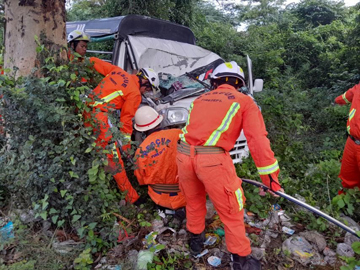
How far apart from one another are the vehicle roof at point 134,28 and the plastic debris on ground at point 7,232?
11.5 feet

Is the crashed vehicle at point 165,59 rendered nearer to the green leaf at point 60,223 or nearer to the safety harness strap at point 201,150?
the safety harness strap at point 201,150

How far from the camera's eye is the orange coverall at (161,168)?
3293mm

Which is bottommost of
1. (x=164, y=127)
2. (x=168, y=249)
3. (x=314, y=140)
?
(x=314, y=140)

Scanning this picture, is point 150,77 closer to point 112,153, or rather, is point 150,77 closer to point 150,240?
point 112,153

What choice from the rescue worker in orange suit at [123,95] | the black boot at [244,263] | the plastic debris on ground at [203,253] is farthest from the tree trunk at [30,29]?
the black boot at [244,263]

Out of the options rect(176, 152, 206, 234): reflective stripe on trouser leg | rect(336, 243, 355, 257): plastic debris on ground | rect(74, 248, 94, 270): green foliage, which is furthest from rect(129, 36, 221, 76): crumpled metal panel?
rect(336, 243, 355, 257): plastic debris on ground

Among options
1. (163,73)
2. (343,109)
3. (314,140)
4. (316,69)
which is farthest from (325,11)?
(163,73)

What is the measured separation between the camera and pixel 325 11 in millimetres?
13328

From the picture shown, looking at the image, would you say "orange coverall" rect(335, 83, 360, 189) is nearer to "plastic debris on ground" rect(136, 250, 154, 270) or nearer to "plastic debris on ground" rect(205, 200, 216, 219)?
"plastic debris on ground" rect(205, 200, 216, 219)

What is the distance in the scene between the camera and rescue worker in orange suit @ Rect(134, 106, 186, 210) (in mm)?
3293

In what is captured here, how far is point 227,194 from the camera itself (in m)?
2.53

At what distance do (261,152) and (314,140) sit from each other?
4212 mm

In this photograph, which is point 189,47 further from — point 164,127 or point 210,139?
point 210,139

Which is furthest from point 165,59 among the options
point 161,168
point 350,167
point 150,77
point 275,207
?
point 350,167
